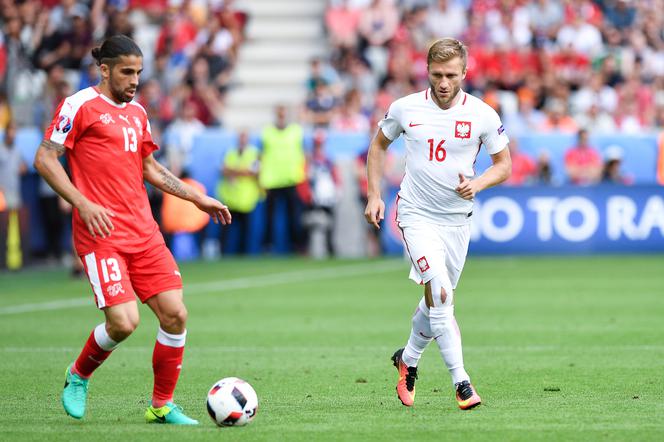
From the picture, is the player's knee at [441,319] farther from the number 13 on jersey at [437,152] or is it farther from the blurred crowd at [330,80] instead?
the blurred crowd at [330,80]

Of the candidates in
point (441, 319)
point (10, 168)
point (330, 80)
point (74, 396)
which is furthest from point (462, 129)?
point (330, 80)

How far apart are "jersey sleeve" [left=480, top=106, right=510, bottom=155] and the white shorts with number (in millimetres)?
574

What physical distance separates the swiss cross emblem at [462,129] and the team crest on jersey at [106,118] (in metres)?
2.25

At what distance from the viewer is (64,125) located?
7.81m

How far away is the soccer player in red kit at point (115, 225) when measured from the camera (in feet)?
25.5

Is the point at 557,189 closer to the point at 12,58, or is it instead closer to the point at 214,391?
the point at 12,58

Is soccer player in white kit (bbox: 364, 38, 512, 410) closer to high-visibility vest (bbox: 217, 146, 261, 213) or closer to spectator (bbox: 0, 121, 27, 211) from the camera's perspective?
spectator (bbox: 0, 121, 27, 211)

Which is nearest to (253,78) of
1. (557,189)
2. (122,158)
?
(557,189)

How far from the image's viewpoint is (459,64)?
326 inches

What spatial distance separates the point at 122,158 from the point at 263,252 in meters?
16.2

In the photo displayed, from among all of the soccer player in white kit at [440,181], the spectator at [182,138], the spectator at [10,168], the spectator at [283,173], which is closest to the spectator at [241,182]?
the spectator at [283,173]

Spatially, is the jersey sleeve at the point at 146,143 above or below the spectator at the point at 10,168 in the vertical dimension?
above

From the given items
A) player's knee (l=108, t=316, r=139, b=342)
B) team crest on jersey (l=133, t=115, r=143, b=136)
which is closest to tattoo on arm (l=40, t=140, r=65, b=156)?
team crest on jersey (l=133, t=115, r=143, b=136)

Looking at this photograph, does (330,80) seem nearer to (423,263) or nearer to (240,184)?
(240,184)
